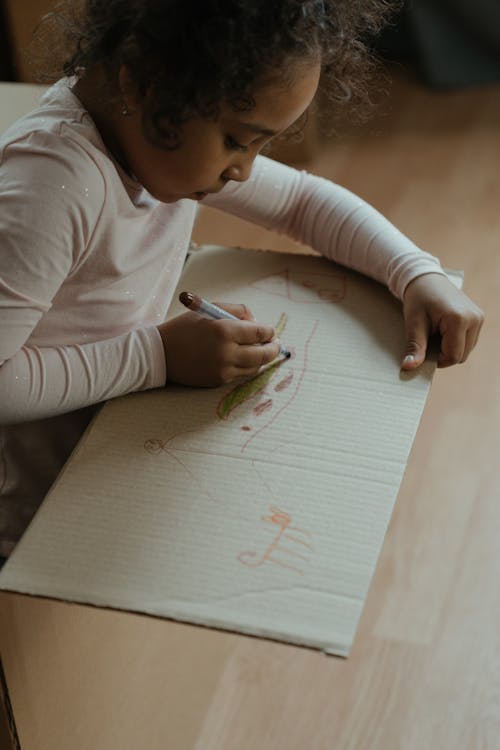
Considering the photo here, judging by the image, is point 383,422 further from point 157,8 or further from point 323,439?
point 157,8

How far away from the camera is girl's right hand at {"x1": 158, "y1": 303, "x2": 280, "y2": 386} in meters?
0.79

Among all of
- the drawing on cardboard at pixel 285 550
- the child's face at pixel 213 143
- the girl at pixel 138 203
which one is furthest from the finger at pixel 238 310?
the drawing on cardboard at pixel 285 550

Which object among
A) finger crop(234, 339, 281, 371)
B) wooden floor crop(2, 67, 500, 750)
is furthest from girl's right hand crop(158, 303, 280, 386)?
wooden floor crop(2, 67, 500, 750)

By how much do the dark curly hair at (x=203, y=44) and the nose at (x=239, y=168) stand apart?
57 millimetres

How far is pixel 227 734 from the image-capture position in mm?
1133

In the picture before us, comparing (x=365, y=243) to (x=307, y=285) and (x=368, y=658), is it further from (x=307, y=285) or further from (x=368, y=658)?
(x=368, y=658)

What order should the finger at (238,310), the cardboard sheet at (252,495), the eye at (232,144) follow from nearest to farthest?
the cardboard sheet at (252,495) → the eye at (232,144) → the finger at (238,310)

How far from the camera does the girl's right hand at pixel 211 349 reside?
793 millimetres

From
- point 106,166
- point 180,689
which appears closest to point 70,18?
point 106,166

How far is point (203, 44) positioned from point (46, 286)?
0.20 m

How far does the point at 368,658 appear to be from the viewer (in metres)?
1.20

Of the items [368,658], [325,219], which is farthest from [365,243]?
[368,658]

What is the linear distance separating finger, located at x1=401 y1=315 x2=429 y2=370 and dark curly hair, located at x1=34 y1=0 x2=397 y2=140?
0.23m

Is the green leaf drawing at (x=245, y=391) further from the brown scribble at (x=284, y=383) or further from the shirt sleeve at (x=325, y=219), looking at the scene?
the shirt sleeve at (x=325, y=219)
